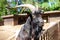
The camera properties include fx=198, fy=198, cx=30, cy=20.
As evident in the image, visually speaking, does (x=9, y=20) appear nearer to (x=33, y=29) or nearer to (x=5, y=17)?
(x=5, y=17)

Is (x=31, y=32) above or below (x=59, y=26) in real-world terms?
above

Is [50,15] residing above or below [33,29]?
below

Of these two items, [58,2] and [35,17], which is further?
[58,2]

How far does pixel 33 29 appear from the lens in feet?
6.33

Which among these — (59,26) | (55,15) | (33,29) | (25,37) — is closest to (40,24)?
(33,29)

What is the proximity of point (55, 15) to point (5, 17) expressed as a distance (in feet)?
5.79

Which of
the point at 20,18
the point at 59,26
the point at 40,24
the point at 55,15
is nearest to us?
the point at 40,24

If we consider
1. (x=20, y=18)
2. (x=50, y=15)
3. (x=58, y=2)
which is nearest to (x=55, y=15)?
(x=50, y=15)

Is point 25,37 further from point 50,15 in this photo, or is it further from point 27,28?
point 50,15

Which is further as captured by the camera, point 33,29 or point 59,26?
point 59,26

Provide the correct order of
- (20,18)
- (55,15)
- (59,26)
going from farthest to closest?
(20,18) → (55,15) → (59,26)

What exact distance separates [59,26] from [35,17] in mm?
2886

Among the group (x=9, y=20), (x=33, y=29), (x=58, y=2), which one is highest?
(x=33, y=29)

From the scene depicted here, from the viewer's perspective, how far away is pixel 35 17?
1.99 meters
